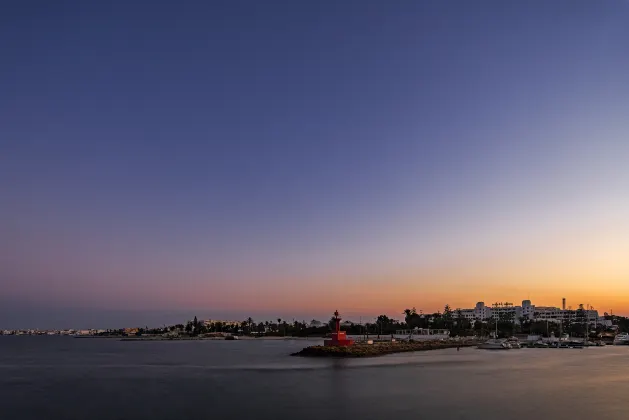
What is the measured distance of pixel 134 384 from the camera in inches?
1426

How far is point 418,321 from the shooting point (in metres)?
184

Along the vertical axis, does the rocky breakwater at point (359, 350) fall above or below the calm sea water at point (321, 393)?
below

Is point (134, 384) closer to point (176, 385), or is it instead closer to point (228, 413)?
point (176, 385)

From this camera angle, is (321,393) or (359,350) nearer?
(321,393)

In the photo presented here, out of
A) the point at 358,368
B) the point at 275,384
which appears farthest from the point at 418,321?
the point at 275,384

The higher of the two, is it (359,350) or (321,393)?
(321,393)

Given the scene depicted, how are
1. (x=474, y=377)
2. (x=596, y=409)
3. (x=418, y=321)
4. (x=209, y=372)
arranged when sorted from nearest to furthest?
(x=596, y=409) → (x=474, y=377) → (x=209, y=372) → (x=418, y=321)

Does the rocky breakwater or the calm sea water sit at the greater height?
the calm sea water

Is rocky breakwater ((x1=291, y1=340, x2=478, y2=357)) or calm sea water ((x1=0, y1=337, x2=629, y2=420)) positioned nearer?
calm sea water ((x1=0, y1=337, x2=629, y2=420))

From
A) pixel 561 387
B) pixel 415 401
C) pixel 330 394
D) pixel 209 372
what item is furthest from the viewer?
pixel 209 372

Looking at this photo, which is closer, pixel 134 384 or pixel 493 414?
pixel 493 414

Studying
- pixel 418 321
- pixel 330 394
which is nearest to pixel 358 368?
pixel 330 394

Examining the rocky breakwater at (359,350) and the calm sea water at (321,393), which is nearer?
the calm sea water at (321,393)

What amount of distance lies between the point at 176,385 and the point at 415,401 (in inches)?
639
